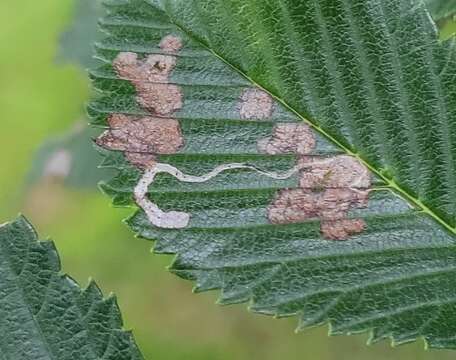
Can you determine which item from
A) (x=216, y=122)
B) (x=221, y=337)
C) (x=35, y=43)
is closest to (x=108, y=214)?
(x=221, y=337)

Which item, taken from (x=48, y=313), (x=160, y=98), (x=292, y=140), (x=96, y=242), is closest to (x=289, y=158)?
(x=292, y=140)

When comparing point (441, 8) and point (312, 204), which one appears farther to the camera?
point (441, 8)

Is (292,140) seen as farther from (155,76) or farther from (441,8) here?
(441,8)

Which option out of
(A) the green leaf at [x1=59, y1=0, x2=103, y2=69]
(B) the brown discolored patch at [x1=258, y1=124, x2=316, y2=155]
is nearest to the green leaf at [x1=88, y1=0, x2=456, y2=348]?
(B) the brown discolored patch at [x1=258, y1=124, x2=316, y2=155]

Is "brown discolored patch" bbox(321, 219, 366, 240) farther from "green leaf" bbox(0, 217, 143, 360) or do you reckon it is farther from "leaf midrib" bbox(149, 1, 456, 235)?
"green leaf" bbox(0, 217, 143, 360)

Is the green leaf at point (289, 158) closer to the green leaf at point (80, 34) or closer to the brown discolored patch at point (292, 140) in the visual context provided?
the brown discolored patch at point (292, 140)

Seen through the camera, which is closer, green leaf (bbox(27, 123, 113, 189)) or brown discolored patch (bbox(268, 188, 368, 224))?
brown discolored patch (bbox(268, 188, 368, 224))

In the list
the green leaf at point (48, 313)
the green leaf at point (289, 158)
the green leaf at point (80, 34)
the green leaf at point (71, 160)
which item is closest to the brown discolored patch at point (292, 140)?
the green leaf at point (289, 158)
